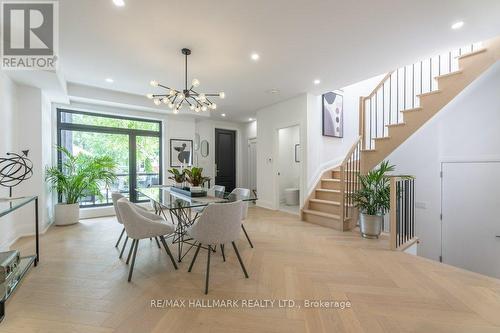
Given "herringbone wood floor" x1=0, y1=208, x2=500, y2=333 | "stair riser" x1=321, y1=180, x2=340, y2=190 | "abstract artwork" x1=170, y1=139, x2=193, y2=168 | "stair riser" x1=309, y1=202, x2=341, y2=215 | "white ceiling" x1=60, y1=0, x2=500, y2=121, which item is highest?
"white ceiling" x1=60, y1=0, x2=500, y2=121

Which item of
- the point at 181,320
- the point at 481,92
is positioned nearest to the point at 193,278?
the point at 181,320

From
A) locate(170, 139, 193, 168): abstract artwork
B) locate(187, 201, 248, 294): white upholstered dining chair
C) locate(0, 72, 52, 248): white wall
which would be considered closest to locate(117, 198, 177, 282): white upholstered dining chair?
locate(187, 201, 248, 294): white upholstered dining chair

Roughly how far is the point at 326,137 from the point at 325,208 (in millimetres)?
1724

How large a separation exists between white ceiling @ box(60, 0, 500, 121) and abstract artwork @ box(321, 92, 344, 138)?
1.22 meters

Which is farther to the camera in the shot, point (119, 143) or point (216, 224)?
point (119, 143)

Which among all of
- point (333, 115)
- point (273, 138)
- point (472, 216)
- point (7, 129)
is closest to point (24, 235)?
point (7, 129)

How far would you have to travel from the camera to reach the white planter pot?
3.99 meters

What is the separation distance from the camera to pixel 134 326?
1531 mm

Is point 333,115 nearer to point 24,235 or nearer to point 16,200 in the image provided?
point 16,200

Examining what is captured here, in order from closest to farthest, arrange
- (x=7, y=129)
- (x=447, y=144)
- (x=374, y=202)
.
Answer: (x=7, y=129), (x=374, y=202), (x=447, y=144)

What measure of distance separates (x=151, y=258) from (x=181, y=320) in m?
1.23

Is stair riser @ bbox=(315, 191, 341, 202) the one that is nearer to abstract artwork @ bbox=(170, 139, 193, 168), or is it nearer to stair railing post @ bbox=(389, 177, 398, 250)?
stair railing post @ bbox=(389, 177, 398, 250)

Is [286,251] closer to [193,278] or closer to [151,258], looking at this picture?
[193,278]

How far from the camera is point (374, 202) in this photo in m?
3.36
